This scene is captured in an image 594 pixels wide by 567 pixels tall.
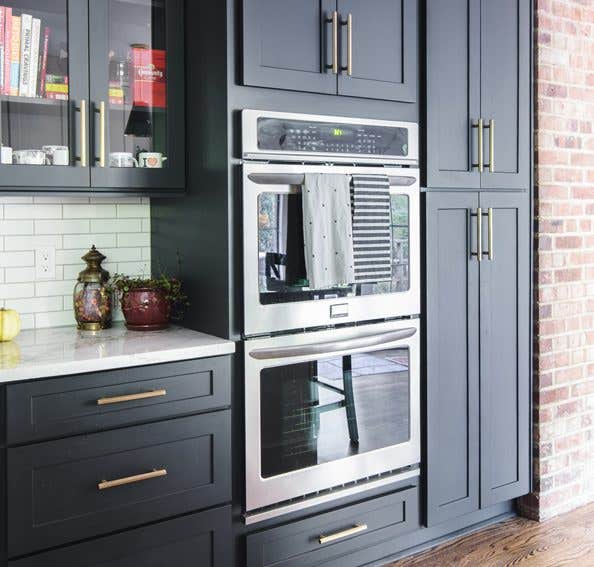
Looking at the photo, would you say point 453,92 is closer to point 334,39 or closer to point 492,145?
point 492,145

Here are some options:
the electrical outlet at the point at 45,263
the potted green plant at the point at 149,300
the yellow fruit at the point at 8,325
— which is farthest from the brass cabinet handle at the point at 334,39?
the yellow fruit at the point at 8,325

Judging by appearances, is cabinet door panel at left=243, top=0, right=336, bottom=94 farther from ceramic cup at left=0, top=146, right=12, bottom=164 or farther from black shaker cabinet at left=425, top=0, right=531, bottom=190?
ceramic cup at left=0, top=146, right=12, bottom=164

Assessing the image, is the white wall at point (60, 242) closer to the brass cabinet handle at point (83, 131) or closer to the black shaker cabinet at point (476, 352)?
→ the brass cabinet handle at point (83, 131)

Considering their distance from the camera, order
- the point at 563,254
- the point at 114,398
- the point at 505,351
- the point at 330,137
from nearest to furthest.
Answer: the point at 114,398 → the point at 330,137 → the point at 505,351 → the point at 563,254

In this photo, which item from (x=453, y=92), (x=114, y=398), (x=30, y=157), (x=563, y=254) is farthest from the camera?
(x=563, y=254)

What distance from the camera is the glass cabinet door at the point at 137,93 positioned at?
8.22 ft

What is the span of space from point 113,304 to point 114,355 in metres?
0.69

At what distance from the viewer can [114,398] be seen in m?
2.19

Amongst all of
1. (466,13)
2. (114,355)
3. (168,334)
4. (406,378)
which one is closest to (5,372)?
(114,355)

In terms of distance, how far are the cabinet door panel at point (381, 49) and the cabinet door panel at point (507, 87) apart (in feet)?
1.24

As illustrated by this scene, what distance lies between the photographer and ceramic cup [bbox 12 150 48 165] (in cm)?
239

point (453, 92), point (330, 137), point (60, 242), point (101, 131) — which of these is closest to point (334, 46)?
point (330, 137)

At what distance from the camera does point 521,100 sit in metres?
3.16

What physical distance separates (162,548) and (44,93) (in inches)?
57.3
